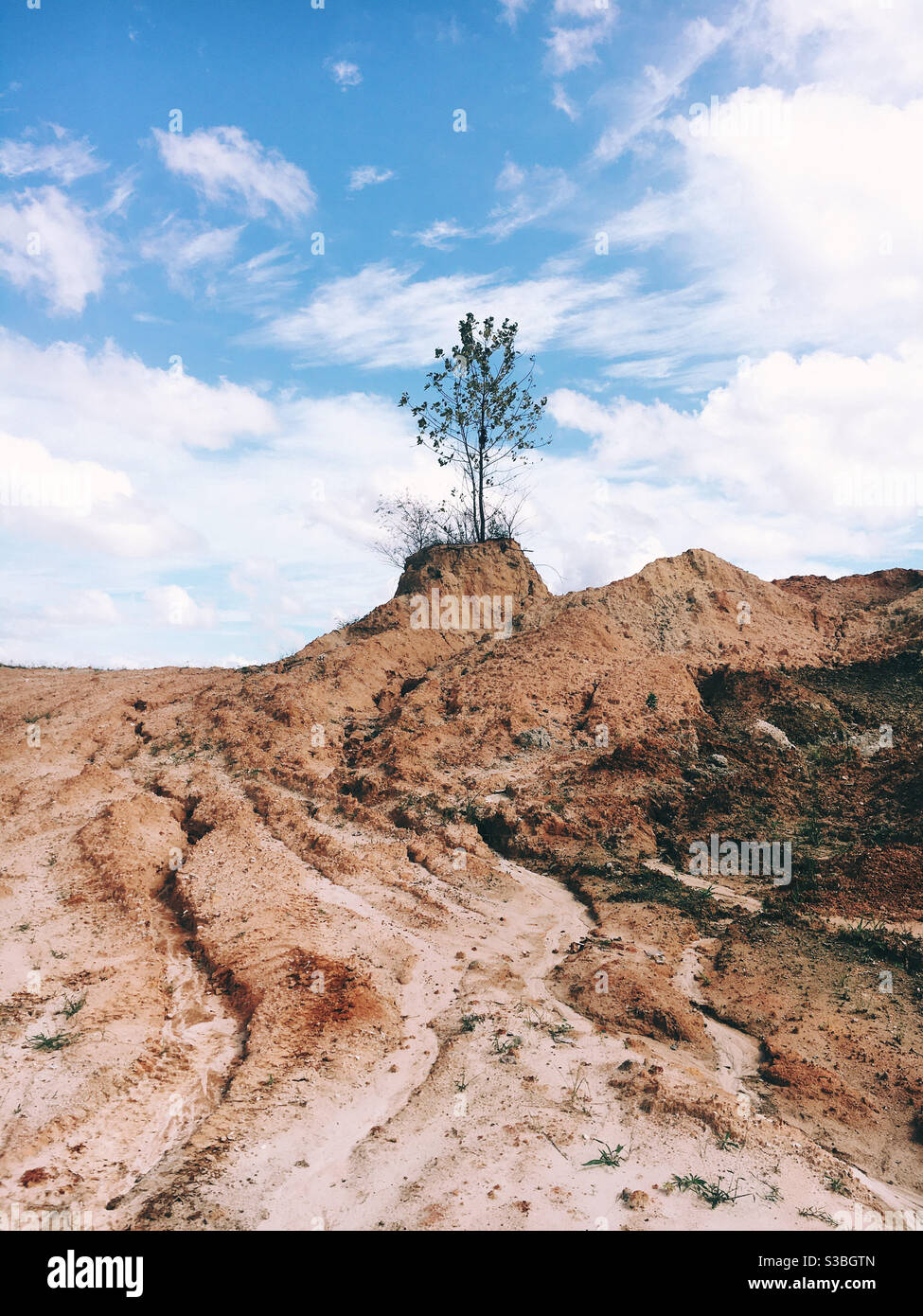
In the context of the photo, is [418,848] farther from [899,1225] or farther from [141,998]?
[899,1225]

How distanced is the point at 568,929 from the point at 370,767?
4.88m

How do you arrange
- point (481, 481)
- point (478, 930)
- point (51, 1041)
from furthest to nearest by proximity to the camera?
point (481, 481) → point (478, 930) → point (51, 1041)

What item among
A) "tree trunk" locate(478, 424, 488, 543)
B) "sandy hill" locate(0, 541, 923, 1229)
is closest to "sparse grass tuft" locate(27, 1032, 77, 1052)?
→ "sandy hill" locate(0, 541, 923, 1229)

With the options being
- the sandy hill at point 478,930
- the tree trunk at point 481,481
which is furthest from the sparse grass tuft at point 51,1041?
the tree trunk at point 481,481

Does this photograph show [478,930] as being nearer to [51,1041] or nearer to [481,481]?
[51,1041]

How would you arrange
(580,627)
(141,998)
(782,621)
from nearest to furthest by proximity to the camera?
(141,998) → (580,627) → (782,621)

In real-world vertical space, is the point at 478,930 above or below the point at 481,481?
below

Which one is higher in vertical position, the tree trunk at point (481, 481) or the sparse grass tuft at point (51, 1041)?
the tree trunk at point (481, 481)

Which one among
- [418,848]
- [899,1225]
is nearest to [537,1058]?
[899,1225]

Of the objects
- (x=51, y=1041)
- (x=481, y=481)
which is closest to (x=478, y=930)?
(x=51, y=1041)

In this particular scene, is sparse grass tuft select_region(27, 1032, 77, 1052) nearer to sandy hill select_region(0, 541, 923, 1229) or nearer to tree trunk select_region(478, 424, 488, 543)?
sandy hill select_region(0, 541, 923, 1229)

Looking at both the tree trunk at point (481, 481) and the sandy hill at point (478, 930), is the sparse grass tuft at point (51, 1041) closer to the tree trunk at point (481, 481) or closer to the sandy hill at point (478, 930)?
the sandy hill at point (478, 930)

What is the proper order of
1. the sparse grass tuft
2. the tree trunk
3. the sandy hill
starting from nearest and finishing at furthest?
1. the sandy hill
2. the sparse grass tuft
3. the tree trunk
